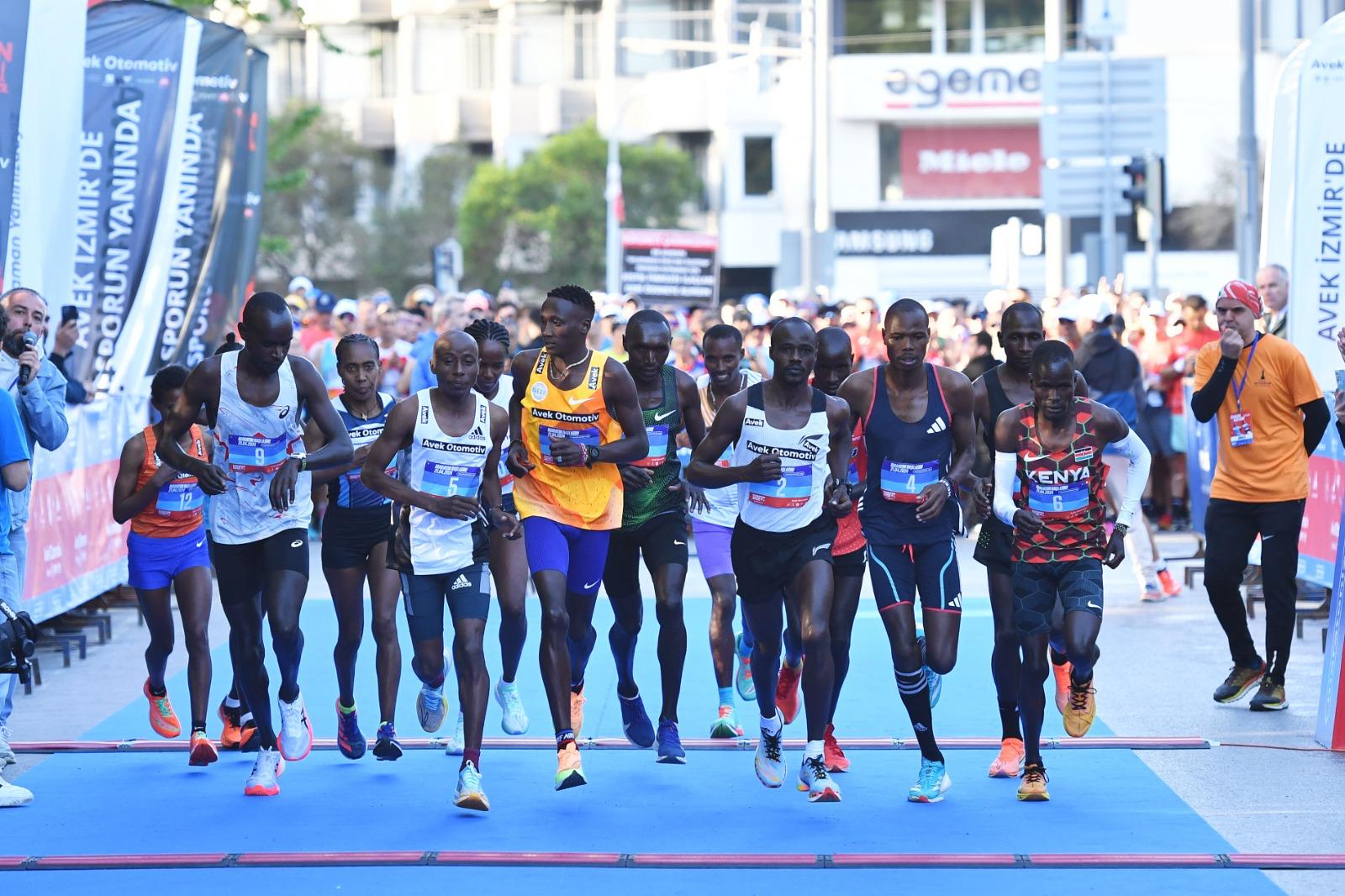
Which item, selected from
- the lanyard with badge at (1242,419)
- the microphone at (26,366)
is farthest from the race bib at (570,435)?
the lanyard with badge at (1242,419)

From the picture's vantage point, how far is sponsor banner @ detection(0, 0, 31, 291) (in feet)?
36.6

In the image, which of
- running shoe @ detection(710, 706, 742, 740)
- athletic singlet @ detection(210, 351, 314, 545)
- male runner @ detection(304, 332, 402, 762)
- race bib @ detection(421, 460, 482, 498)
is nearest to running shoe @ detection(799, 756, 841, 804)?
running shoe @ detection(710, 706, 742, 740)

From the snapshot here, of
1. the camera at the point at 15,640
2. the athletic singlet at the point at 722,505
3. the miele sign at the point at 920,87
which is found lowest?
the camera at the point at 15,640

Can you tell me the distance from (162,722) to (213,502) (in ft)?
4.25

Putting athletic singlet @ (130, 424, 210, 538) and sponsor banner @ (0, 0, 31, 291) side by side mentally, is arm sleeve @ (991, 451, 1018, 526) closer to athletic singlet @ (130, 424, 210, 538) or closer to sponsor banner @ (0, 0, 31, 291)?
athletic singlet @ (130, 424, 210, 538)

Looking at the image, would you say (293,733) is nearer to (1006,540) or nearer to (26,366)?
(26,366)

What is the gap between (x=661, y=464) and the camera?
363 inches

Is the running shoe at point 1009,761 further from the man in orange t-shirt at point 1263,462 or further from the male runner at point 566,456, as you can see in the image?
the man in orange t-shirt at point 1263,462

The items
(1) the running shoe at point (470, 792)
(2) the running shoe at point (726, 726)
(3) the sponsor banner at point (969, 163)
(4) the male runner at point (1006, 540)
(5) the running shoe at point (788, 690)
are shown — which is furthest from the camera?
(3) the sponsor banner at point (969, 163)

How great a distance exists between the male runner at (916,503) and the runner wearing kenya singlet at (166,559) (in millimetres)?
3077

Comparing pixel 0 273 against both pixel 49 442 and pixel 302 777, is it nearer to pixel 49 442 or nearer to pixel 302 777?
pixel 49 442

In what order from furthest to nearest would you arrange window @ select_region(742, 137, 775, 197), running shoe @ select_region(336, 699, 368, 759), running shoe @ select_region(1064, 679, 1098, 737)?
window @ select_region(742, 137, 775, 197) → running shoe @ select_region(336, 699, 368, 759) → running shoe @ select_region(1064, 679, 1098, 737)

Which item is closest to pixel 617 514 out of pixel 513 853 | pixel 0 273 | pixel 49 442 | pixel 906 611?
pixel 906 611

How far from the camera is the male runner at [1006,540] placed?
8.41 meters
